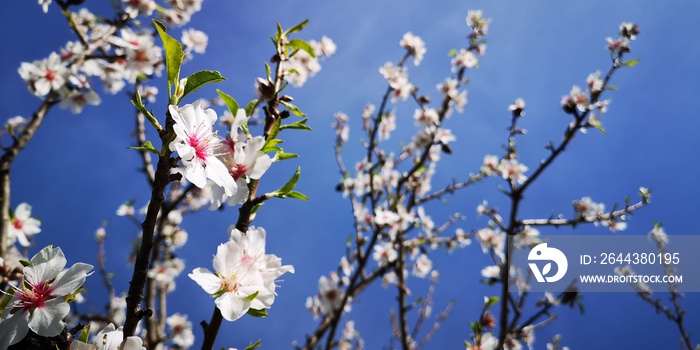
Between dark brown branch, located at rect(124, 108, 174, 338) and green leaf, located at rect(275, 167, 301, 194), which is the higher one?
green leaf, located at rect(275, 167, 301, 194)

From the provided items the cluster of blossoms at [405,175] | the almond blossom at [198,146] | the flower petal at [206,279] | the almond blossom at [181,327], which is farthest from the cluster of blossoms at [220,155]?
the almond blossom at [181,327]

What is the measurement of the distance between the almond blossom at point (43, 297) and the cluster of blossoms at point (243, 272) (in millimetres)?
152

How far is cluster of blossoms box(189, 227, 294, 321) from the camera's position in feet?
2.02

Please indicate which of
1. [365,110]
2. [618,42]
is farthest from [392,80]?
[618,42]

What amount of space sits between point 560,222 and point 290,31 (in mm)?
2237

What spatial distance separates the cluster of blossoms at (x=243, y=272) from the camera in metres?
0.62

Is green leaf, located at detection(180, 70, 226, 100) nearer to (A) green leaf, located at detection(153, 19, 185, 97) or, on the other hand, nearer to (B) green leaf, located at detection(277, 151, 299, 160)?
(A) green leaf, located at detection(153, 19, 185, 97)

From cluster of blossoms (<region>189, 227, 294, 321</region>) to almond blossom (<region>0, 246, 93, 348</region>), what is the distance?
152 millimetres

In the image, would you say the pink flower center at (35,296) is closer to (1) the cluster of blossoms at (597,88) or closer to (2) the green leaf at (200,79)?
(2) the green leaf at (200,79)

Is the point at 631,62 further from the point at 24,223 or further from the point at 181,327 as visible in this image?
the point at 181,327

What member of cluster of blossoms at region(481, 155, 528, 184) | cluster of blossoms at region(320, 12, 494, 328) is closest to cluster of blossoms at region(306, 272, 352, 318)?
cluster of blossoms at region(320, 12, 494, 328)

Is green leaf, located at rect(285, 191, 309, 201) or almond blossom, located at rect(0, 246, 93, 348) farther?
green leaf, located at rect(285, 191, 309, 201)

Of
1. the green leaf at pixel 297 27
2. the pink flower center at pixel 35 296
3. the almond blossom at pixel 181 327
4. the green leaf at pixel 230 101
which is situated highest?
the almond blossom at pixel 181 327

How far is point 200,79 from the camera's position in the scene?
1.89 ft
